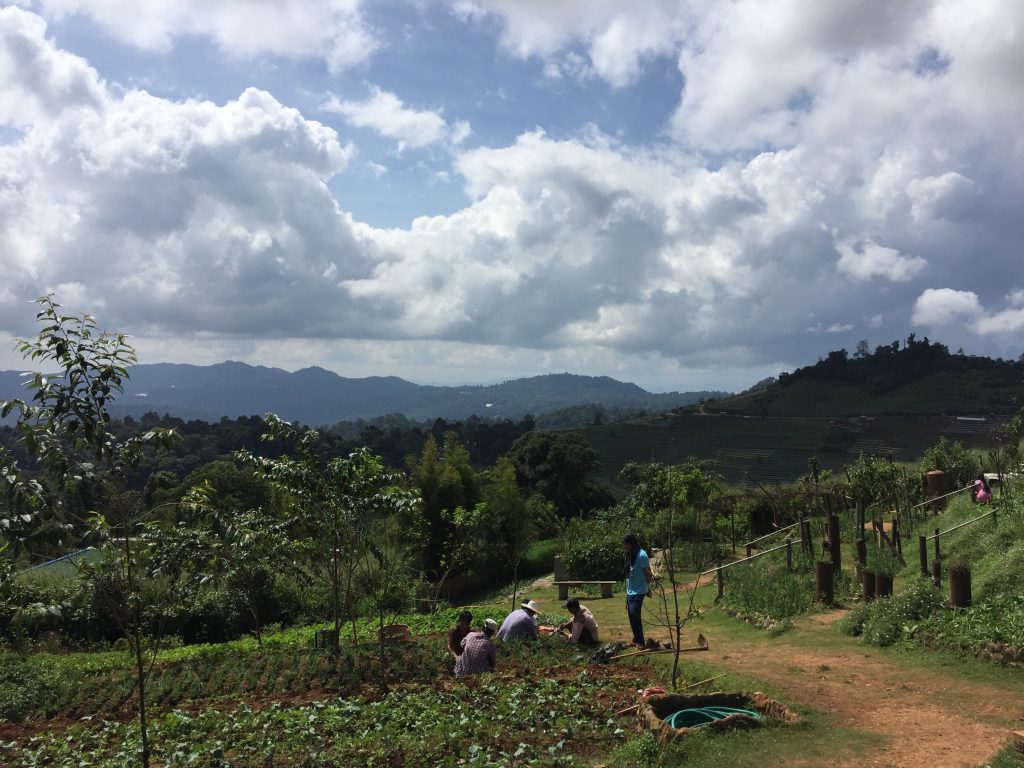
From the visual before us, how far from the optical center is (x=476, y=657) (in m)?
9.20

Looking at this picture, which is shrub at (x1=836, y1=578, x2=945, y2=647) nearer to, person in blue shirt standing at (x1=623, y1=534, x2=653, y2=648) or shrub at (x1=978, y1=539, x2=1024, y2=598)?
shrub at (x1=978, y1=539, x2=1024, y2=598)

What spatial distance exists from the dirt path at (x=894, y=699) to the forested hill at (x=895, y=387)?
70.9 metres

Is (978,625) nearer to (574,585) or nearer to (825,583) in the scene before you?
(825,583)

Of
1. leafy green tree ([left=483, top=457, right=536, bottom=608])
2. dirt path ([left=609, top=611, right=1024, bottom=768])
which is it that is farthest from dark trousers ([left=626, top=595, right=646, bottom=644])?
leafy green tree ([left=483, top=457, right=536, bottom=608])

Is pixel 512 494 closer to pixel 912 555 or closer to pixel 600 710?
pixel 912 555

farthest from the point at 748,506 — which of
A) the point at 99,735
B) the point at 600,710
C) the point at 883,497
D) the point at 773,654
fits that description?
the point at 99,735

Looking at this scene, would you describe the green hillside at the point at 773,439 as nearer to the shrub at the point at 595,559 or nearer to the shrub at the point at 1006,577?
the shrub at the point at 595,559

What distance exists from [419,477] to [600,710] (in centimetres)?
1863

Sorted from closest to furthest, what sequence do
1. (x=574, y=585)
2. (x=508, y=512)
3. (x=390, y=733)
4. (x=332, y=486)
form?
(x=390, y=733) < (x=332, y=486) < (x=574, y=585) < (x=508, y=512)

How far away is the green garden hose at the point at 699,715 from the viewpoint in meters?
6.37

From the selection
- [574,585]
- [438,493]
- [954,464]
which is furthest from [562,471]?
[574,585]

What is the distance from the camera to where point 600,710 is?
710cm

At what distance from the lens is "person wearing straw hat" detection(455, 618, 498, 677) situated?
30.1ft

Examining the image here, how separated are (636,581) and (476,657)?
2.43 metres
